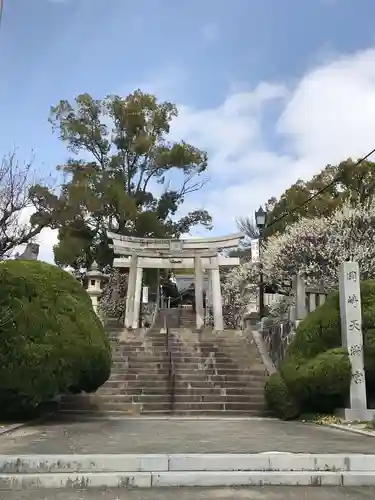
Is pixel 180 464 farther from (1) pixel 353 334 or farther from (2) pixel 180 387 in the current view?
(2) pixel 180 387

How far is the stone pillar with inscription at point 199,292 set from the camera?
71.4 ft

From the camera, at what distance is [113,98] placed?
A: 32312 millimetres

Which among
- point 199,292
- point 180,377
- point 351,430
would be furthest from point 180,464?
point 199,292

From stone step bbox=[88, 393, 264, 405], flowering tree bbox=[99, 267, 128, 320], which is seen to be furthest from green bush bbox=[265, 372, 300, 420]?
flowering tree bbox=[99, 267, 128, 320]

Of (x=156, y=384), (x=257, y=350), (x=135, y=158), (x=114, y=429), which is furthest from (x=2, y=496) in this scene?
(x=135, y=158)

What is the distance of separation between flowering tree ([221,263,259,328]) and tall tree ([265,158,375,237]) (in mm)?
3345

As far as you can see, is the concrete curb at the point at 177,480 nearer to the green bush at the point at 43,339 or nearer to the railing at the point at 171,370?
the green bush at the point at 43,339

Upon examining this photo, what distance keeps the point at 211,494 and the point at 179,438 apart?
3.60m

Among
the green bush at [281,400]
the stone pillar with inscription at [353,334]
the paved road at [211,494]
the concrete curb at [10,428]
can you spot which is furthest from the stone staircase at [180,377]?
the paved road at [211,494]

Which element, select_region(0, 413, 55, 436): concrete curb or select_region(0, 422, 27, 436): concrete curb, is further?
select_region(0, 413, 55, 436): concrete curb

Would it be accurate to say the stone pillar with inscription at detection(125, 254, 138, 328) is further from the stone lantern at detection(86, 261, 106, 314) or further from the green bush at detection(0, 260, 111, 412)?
the green bush at detection(0, 260, 111, 412)

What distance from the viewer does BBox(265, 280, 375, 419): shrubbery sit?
1191cm

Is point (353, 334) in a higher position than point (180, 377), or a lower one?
higher

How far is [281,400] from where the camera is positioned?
12.9 meters
